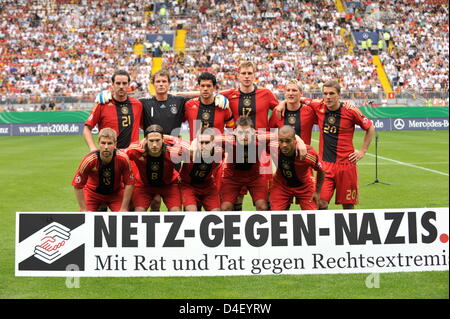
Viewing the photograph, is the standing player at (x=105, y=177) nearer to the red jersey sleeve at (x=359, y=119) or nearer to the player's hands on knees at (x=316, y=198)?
the player's hands on knees at (x=316, y=198)

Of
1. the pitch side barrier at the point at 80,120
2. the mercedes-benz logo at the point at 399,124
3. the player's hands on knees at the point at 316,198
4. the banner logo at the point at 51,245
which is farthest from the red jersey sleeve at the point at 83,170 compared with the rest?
the mercedes-benz logo at the point at 399,124

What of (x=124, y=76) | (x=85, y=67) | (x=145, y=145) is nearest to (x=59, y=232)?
(x=145, y=145)

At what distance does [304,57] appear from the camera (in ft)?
120

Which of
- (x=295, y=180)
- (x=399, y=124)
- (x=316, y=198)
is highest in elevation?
(x=399, y=124)

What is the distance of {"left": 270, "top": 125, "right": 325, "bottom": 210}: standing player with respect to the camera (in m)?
6.84

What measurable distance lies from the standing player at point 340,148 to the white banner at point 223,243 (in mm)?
1870

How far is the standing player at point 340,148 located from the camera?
7461mm

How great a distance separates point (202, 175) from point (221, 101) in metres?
0.93

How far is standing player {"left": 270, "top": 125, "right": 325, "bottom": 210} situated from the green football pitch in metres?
1.20

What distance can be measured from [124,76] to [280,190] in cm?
240

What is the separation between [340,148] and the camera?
758cm

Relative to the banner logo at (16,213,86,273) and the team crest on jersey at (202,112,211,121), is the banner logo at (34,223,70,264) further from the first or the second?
the team crest on jersey at (202,112,211,121)

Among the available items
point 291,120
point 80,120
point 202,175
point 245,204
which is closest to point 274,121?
point 291,120

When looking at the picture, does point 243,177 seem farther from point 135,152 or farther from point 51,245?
point 51,245
